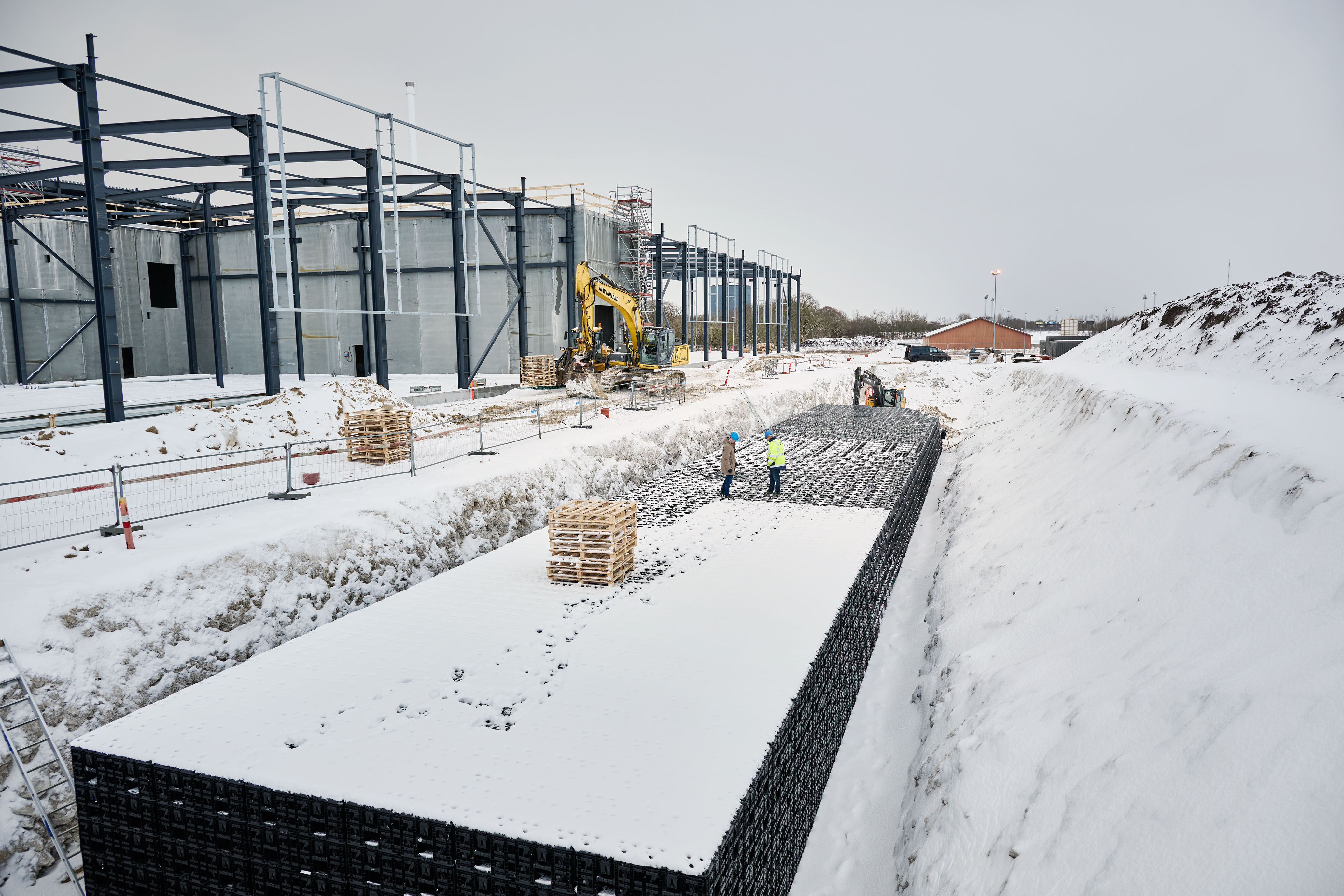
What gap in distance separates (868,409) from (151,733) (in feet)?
79.5

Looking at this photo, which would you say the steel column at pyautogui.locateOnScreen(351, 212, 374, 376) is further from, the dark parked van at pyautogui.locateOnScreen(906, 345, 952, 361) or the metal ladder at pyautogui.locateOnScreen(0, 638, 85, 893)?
the dark parked van at pyautogui.locateOnScreen(906, 345, 952, 361)

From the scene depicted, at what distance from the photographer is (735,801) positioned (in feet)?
16.2

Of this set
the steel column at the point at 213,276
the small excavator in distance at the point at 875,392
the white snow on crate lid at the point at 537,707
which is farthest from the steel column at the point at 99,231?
the small excavator in distance at the point at 875,392

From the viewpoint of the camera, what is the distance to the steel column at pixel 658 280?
34406 millimetres

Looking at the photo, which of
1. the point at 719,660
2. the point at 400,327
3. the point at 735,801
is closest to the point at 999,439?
the point at 719,660

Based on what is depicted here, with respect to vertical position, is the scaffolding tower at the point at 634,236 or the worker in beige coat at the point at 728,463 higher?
the scaffolding tower at the point at 634,236

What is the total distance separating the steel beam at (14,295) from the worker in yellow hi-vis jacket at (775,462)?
30077 mm

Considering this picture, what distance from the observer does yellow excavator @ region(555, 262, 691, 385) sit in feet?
87.0

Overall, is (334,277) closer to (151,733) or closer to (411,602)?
(411,602)

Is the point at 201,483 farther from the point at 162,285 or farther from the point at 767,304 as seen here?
the point at 767,304

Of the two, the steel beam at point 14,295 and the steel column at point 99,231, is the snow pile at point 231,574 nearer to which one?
the steel column at point 99,231

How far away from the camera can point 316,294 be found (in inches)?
1452

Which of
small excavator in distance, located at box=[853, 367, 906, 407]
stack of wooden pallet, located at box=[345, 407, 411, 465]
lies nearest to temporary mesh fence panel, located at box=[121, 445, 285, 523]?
stack of wooden pallet, located at box=[345, 407, 411, 465]

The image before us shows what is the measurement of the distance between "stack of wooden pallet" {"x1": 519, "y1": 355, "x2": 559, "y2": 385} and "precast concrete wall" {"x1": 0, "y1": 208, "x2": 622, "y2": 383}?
2454mm
